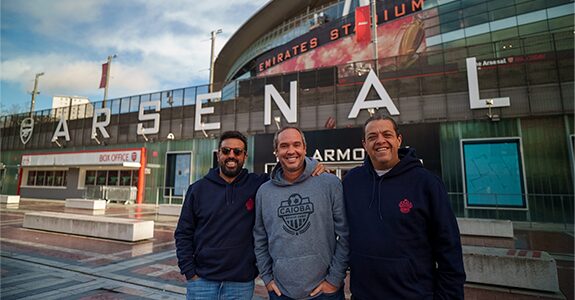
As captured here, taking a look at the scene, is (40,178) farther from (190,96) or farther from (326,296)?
(326,296)

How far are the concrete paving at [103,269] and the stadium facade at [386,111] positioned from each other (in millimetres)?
5540

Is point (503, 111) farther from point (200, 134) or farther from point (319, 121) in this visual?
point (200, 134)

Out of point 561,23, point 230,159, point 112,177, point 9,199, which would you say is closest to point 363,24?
point 561,23

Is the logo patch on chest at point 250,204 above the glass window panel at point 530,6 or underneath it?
underneath

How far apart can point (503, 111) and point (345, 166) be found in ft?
28.2

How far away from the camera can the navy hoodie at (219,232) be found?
269cm

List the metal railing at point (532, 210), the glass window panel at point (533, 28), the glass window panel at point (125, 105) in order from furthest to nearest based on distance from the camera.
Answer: the glass window panel at point (125, 105) → the glass window panel at point (533, 28) → the metal railing at point (532, 210)

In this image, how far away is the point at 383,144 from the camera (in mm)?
2316

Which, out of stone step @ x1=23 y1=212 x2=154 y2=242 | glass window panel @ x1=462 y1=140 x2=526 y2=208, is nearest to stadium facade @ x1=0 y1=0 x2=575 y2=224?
glass window panel @ x1=462 y1=140 x2=526 y2=208

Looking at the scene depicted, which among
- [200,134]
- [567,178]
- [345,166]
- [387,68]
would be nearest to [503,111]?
[567,178]

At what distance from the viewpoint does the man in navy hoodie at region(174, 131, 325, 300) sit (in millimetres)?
2686

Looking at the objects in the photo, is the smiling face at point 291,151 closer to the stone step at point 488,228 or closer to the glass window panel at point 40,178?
the stone step at point 488,228

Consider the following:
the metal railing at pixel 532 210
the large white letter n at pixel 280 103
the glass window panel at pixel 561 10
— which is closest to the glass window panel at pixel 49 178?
the large white letter n at pixel 280 103

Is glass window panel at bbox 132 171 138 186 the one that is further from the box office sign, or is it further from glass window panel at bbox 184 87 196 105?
glass window panel at bbox 184 87 196 105
